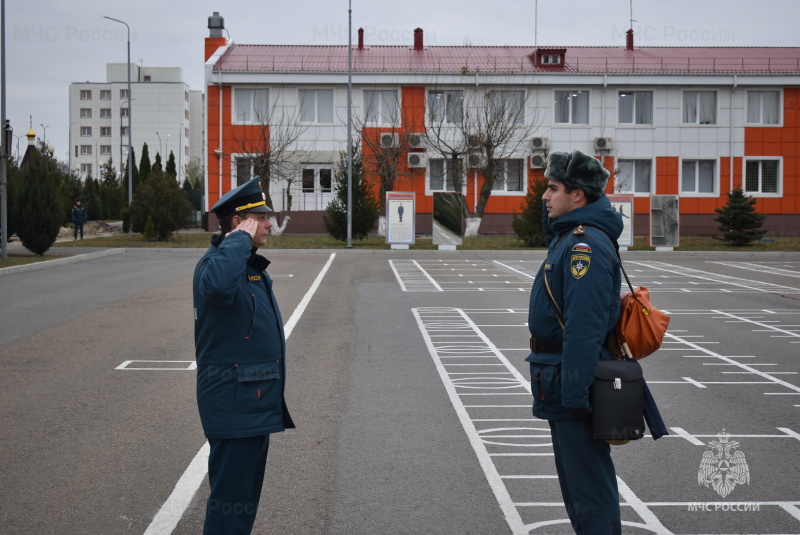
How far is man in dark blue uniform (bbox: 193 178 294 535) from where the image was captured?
3.91 meters

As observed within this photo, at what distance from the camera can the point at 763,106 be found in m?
46.5

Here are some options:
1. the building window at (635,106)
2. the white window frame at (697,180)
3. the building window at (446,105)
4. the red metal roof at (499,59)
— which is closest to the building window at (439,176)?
the building window at (446,105)

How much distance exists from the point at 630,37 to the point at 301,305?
1644 inches

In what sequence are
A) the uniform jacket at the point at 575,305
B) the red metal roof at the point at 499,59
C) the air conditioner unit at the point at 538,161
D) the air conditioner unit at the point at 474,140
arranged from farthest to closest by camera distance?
the red metal roof at the point at 499,59, the air conditioner unit at the point at 538,161, the air conditioner unit at the point at 474,140, the uniform jacket at the point at 575,305

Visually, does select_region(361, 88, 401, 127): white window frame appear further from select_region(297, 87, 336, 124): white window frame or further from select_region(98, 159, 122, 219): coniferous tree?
select_region(98, 159, 122, 219): coniferous tree

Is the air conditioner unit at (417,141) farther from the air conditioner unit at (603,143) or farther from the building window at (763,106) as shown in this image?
the building window at (763,106)

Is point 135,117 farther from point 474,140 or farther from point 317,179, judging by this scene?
point 474,140

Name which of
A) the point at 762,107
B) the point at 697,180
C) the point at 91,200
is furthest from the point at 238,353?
the point at 91,200

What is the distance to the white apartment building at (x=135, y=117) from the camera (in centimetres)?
10806

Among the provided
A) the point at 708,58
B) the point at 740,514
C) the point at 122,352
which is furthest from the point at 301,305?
the point at 708,58

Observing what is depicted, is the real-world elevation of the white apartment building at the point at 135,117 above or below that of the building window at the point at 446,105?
above

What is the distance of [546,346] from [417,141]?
4099 cm

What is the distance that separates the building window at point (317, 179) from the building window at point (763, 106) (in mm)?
21013

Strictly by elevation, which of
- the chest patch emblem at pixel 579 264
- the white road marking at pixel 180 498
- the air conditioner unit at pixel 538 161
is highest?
the air conditioner unit at pixel 538 161
